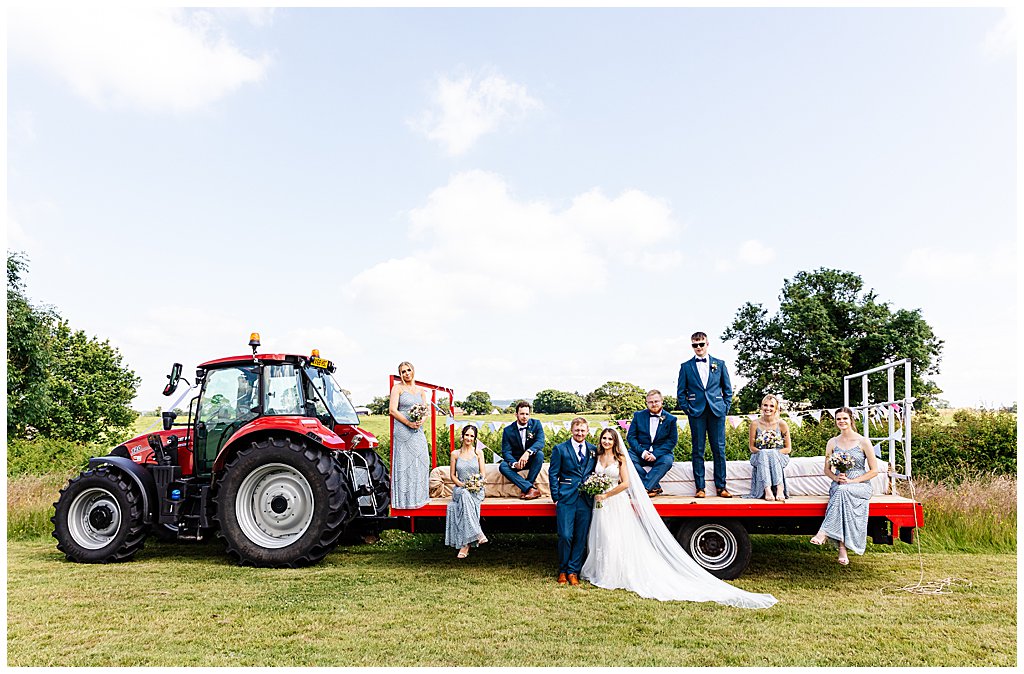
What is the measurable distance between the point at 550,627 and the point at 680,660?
3.56ft

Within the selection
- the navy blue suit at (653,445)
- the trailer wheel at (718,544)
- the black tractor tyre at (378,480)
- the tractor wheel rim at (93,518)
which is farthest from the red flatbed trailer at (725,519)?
A: the tractor wheel rim at (93,518)

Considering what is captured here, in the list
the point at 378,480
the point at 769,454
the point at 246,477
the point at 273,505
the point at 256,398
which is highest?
the point at 256,398

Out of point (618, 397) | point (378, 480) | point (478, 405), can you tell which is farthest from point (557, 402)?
point (378, 480)

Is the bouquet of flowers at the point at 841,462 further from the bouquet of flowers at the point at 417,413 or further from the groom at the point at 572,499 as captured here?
the bouquet of flowers at the point at 417,413

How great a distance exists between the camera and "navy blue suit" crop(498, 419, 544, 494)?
8188 mm

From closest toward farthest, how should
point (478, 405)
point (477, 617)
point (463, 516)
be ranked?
1. point (477, 617)
2. point (463, 516)
3. point (478, 405)

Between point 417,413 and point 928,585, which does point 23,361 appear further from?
point 928,585

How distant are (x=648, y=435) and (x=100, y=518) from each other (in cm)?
618

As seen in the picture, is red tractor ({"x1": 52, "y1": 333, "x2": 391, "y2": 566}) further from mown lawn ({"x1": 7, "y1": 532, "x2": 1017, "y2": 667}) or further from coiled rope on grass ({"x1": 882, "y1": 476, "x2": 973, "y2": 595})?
coiled rope on grass ({"x1": 882, "y1": 476, "x2": 973, "y2": 595})

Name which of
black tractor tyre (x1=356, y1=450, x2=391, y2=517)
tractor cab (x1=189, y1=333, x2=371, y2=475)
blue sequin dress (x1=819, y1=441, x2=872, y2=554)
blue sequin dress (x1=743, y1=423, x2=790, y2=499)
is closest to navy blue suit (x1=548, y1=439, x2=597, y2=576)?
blue sequin dress (x1=743, y1=423, x2=790, y2=499)

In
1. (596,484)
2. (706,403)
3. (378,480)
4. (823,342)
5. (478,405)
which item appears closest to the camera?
(596,484)

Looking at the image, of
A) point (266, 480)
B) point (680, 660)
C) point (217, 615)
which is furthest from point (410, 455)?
point (680, 660)

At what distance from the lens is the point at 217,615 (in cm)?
620

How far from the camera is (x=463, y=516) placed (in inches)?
299
